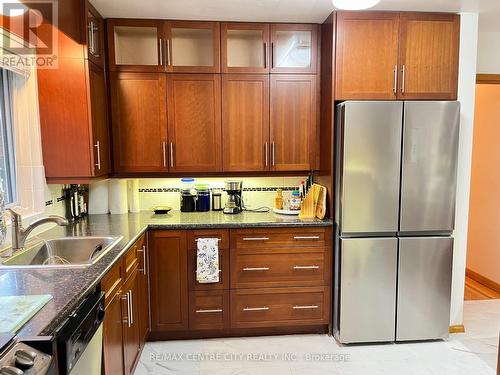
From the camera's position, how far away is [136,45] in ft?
9.00

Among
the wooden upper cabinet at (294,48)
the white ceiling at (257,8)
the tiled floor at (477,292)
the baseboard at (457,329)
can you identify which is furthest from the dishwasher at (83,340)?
the tiled floor at (477,292)

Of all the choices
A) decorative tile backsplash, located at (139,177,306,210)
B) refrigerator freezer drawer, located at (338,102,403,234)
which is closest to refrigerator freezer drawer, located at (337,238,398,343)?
refrigerator freezer drawer, located at (338,102,403,234)

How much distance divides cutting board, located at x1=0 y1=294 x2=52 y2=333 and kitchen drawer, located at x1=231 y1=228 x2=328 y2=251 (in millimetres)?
1454

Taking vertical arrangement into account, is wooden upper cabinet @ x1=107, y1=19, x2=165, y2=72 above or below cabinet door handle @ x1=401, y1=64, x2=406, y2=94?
above

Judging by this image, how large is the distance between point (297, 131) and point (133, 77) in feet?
4.41

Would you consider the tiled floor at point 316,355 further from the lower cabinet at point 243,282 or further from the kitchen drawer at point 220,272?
the kitchen drawer at point 220,272

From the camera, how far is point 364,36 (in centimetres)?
249

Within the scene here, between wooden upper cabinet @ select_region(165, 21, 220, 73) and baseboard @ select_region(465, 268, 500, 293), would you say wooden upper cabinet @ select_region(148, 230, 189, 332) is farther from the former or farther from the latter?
baseboard @ select_region(465, 268, 500, 293)

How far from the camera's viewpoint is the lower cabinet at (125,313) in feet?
5.61

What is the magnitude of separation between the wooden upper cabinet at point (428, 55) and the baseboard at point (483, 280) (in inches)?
89.8

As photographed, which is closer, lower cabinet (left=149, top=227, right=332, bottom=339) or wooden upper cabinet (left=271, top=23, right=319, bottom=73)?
lower cabinet (left=149, top=227, right=332, bottom=339)

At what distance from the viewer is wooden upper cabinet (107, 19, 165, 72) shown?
8.74 feet

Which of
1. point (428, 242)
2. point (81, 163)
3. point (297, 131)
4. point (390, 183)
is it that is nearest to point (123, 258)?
point (81, 163)

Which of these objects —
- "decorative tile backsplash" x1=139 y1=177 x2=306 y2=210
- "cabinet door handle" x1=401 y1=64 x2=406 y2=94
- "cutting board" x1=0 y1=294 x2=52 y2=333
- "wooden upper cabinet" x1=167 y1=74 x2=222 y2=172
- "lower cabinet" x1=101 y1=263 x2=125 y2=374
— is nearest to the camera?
"cutting board" x1=0 y1=294 x2=52 y2=333
